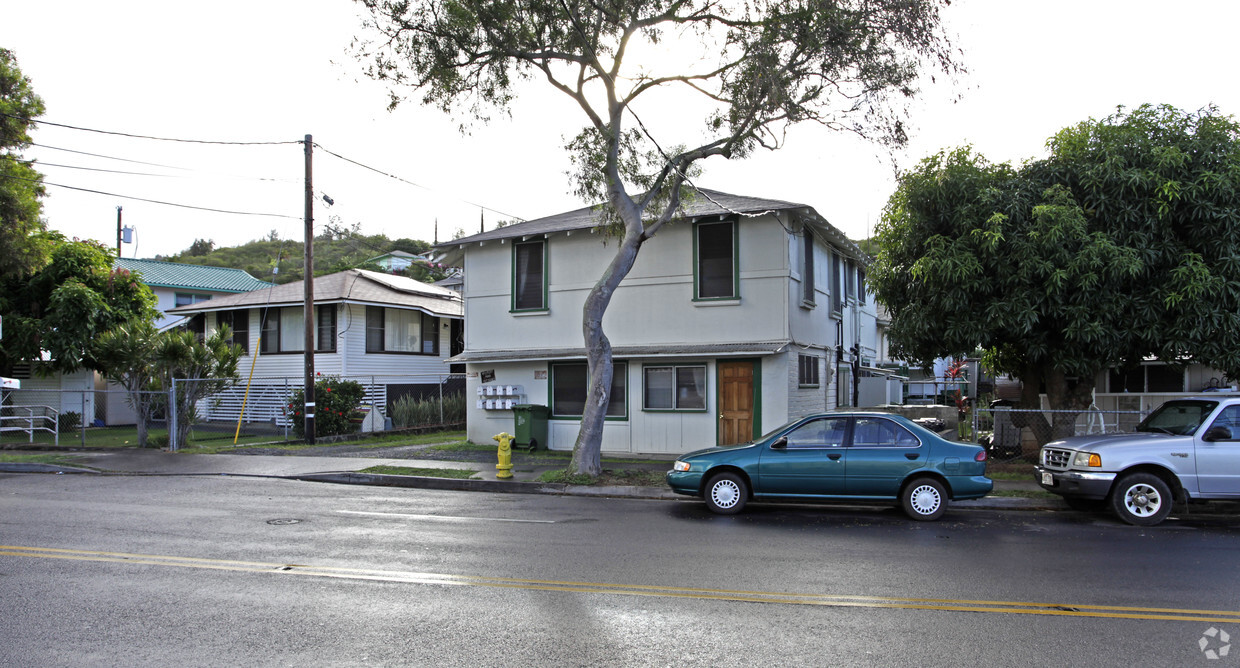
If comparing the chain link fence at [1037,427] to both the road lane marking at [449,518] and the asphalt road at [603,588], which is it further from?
the road lane marking at [449,518]

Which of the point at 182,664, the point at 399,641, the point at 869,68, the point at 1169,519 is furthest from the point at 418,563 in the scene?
the point at 869,68

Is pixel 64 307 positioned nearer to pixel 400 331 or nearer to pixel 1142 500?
pixel 400 331

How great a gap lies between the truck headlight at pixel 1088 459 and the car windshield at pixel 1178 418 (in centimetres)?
132

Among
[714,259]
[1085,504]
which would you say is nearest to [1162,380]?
[1085,504]

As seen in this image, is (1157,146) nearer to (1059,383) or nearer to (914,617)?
(1059,383)

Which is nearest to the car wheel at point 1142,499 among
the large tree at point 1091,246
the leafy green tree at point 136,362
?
the large tree at point 1091,246

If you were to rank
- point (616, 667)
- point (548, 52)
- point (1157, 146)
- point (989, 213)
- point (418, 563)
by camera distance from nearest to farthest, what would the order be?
point (616, 667)
point (418, 563)
point (1157, 146)
point (989, 213)
point (548, 52)

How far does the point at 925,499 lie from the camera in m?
10.3

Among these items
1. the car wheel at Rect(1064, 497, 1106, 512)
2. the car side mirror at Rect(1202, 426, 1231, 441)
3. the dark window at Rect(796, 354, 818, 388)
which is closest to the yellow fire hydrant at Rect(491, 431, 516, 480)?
the dark window at Rect(796, 354, 818, 388)

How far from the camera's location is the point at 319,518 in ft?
33.0

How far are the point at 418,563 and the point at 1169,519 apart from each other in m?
9.97

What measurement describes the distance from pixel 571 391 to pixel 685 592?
39.0 feet

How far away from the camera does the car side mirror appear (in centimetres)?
996

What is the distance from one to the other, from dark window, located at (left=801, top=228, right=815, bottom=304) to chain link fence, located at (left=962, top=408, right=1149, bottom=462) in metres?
4.46
